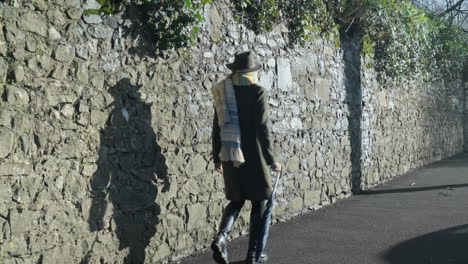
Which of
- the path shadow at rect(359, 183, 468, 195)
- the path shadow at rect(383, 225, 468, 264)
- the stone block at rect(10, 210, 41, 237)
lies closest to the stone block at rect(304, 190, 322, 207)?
the path shadow at rect(359, 183, 468, 195)

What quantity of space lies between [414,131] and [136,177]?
32.3ft

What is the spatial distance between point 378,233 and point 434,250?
911 millimetres

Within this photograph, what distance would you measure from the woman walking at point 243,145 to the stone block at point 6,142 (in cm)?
174

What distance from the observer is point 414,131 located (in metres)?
13.0

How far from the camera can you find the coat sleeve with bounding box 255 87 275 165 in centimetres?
464

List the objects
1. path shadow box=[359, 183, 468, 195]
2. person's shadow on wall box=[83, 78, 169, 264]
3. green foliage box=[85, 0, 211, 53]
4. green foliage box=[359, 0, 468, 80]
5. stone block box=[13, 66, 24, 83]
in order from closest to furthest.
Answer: stone block box=[13, 66, 24, 83]
person's shadow on wall box=[83, 78, 169, 264]
green foliage box=[85, 0, 211, 53]
path shadow box=[359, 183, 468, 195]
green foliage box=[359, 0, 468, 80]

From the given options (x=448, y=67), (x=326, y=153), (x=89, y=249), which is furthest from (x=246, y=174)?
(x=448, y=67)

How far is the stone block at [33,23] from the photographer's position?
3714 mm

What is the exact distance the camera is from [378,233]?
618 centimetres

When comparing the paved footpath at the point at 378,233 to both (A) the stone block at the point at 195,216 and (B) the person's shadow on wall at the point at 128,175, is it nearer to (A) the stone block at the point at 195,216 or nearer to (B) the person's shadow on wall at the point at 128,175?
(A) the stone block at the point at 195,216

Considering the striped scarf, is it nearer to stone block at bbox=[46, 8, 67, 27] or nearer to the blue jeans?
the blue jeans

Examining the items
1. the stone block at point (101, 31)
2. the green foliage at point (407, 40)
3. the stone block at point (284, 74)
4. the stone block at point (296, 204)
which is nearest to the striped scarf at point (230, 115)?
the stone block at point (101, 31)

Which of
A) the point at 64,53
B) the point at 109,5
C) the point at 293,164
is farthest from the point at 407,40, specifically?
the point at 64,53

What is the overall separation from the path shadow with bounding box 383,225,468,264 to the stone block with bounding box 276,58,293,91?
8.23ft
